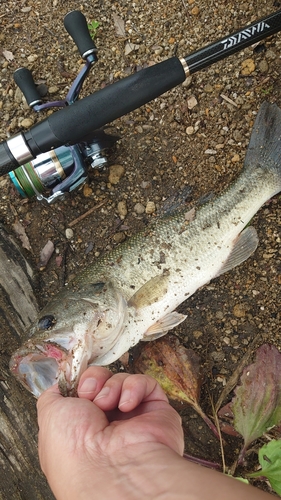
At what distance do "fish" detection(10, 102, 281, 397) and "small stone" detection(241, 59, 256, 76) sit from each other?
442 mm

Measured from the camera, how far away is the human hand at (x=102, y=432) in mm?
1604

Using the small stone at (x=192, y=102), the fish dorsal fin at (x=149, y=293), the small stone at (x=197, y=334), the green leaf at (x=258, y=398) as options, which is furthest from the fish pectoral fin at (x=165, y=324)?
the small stone at (x=192, y=102)

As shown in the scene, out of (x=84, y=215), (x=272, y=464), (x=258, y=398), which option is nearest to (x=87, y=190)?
(x=84, y=215)

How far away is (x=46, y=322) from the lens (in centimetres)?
254

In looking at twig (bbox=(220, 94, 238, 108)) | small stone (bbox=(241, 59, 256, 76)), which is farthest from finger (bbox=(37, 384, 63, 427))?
small stone (bbox=(241, 59, 256, 76))

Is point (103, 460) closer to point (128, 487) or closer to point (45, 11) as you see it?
point (128, 487)

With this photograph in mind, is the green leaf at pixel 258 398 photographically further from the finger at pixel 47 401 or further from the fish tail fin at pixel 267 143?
the finger at pixel 47 401

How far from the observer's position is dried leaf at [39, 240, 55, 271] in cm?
347

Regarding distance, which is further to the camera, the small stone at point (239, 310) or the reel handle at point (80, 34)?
the small stone at point (239, 310)

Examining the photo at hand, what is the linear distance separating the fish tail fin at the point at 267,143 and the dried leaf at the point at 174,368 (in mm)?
1403

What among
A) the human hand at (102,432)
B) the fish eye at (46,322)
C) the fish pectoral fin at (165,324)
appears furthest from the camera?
the fish pectoral fin at (165,324)

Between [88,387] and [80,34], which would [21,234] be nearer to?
[80,34]

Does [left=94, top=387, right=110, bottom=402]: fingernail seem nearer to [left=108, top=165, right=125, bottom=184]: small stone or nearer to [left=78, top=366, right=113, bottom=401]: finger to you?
[left=78, top=366, right=113, bottom=401]: finger

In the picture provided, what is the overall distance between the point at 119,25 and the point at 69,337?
8.66ft
